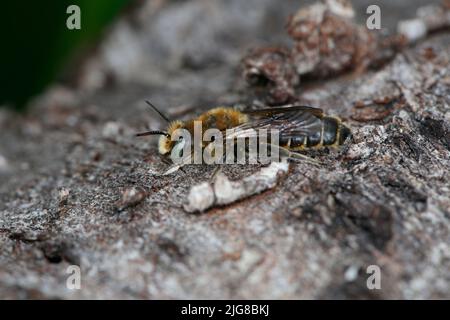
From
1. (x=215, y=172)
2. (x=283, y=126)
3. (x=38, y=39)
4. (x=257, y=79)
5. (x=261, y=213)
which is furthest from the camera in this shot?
(x=38, y=39)

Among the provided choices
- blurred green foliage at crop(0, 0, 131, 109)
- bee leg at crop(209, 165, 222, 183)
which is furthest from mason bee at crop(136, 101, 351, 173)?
blurred green foliage at crop(0, 0, 131, 109)

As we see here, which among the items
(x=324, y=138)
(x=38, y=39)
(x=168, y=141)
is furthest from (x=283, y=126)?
(x=38, y=39)

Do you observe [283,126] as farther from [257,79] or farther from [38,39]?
[38,39]

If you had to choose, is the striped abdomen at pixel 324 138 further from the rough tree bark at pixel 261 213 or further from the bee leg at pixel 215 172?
the bee leg at pixel 215 172

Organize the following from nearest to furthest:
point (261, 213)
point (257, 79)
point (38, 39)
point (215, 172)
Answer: point (261, 213)
point (215, 172)
point (257, 79)
point (38, 39)

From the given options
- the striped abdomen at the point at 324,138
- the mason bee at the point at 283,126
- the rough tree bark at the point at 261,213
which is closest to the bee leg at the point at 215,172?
the rough tree bark at the point at 261,213

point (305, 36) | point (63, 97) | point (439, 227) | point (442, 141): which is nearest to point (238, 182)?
point (439, 227)

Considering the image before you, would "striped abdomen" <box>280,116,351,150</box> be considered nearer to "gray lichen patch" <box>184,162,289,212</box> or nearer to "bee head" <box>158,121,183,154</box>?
"gray lichen patch" <box>184,162,289,212</box>
